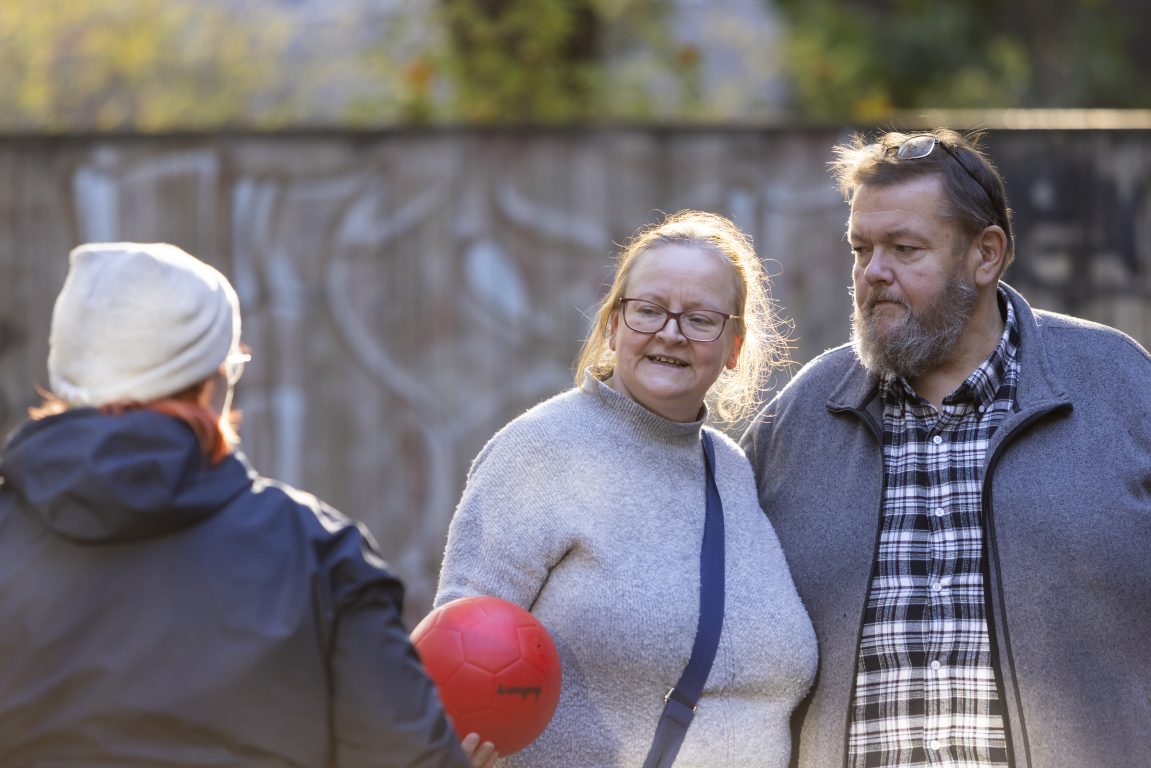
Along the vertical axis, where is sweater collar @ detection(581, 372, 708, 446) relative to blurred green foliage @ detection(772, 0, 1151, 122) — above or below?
below

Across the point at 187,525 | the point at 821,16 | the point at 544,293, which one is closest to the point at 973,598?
the point at 187,525

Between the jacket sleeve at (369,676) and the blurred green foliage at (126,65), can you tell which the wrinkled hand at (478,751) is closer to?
the jacket sleeve at (369,676)

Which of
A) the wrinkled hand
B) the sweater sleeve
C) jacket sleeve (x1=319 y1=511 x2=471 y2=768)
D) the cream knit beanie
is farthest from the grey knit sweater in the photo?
the cream knit beanie

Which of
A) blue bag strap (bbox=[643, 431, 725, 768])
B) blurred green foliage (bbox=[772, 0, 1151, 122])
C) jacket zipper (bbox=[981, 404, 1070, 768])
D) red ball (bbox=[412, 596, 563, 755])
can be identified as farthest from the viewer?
blurred green foliage (bbox=[772, 0, 1151, 122])

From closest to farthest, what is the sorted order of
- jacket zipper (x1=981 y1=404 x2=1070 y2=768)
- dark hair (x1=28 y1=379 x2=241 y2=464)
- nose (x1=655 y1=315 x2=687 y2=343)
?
1. dark hair (x1=28 y1=379 x2=241 y2=464)
2. jacket zipper (x1=981 y1=404 x2=1070 y2=768)
3. nose (x1=655 y1=315 x2=687 y2=343)

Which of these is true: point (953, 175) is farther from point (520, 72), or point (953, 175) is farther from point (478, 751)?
point (520, 72)

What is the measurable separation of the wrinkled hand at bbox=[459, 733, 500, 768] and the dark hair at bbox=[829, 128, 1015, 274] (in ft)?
5.77

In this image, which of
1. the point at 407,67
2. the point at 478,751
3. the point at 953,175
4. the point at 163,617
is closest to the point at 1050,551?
the point at 953,175

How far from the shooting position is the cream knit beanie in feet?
6.89

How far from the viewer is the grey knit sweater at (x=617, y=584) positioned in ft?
9.68

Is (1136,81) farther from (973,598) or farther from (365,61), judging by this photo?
(973,598)

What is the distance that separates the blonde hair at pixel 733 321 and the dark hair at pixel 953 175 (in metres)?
0.40

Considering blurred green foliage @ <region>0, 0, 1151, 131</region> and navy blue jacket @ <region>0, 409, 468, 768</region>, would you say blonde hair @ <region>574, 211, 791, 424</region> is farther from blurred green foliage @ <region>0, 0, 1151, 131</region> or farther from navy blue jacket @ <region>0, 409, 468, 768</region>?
blurred green foliage @ <region>0, 0, 1151, 131</region>

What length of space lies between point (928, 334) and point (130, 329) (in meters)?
2.05
